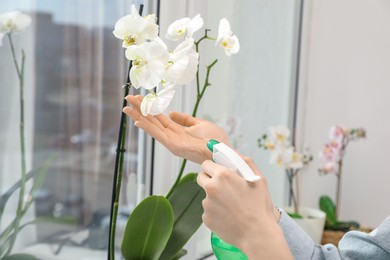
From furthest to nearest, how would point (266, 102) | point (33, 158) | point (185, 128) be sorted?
point (266, 102) < point (33, 158) < point (185, 128)

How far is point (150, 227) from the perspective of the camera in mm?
744

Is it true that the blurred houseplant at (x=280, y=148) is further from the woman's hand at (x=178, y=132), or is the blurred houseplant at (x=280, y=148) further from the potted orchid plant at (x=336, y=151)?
the woman's hand at (x=178, y=132)

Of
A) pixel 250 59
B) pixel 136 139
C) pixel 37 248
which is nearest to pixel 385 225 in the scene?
pixel 136 139

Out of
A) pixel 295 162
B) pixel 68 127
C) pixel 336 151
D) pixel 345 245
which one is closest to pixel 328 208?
pixel 336 151

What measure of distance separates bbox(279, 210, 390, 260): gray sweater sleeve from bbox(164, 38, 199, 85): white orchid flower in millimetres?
257

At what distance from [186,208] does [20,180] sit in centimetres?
28

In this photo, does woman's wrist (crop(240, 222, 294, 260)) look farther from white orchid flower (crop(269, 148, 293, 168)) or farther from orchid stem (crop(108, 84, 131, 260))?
white orchid flower (crop(269, 148, 293, 168))

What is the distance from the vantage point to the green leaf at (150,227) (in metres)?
0.74

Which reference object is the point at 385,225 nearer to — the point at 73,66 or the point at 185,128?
the point at 185,128

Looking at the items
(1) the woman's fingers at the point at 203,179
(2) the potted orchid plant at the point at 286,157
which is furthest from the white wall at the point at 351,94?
(1) the woman's fingers at the point at 203,179

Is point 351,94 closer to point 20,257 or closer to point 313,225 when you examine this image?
point 313,225

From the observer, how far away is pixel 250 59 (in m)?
1.45

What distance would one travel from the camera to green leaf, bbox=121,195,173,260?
0.74 metres

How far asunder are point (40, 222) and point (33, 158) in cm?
12
